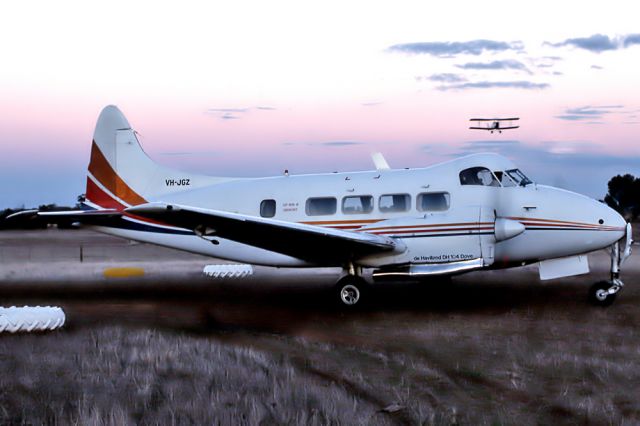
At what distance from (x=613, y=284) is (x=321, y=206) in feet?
24.3

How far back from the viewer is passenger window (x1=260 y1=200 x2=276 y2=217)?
19141 millimetres

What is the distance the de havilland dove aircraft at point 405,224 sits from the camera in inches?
657

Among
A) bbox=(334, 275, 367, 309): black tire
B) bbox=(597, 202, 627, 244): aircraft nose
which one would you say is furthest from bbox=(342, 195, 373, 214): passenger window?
bbox=(597, 202, 627, 244): aircraft nose

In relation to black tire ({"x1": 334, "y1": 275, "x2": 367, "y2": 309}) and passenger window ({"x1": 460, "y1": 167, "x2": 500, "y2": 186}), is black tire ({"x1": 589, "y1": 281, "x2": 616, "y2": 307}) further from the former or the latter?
black tire ({"x1": 334, "y1": 275, "x2": 367, "y2": 309})

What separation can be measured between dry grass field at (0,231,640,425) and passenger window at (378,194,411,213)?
2.47 metres

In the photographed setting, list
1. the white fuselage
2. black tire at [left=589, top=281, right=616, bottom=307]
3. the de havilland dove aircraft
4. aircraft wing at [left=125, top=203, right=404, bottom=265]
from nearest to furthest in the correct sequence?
aircraft wing at [left=125, top=203, right=404, bottom=265] → the de havilland dove aircraft → the white fuselage → black tire at [left=589, top=281, right=616, bottom=307]

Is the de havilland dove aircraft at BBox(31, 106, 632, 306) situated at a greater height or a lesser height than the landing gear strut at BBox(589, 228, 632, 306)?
greater

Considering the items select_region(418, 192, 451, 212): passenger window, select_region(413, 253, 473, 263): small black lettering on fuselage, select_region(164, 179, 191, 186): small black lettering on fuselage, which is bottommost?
select_region(413, 253, 473, 263): small black lettering on fuselage

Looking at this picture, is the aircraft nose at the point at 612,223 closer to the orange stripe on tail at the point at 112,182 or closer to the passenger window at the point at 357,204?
the passenger window at the point at 357,204

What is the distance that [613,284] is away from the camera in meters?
16.9

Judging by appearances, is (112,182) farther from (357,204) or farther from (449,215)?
(449,215)

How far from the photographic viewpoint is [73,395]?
930 centimetres

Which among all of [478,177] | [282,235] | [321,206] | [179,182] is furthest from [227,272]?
[478,177]

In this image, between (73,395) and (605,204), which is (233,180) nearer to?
(605,204)
